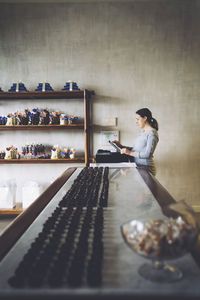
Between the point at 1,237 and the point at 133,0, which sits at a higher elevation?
the point at 133,0

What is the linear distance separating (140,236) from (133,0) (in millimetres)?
4069

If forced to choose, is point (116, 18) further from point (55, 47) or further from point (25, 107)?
point (25, 107)

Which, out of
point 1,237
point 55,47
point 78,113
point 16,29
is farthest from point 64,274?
point 16,29

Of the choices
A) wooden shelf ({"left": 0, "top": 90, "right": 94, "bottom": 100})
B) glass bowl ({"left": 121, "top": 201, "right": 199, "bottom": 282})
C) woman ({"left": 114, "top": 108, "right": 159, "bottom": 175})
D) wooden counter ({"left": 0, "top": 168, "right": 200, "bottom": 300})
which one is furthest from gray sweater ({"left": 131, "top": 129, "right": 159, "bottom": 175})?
glass bowl ({"left": 121, "top": 201, "right": 199, "bottom": 282})

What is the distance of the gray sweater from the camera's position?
9.81ft

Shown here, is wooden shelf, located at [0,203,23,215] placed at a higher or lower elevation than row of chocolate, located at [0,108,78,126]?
lower

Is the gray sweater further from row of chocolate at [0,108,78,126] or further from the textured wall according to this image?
row of chocolate at [0,108,78,126]

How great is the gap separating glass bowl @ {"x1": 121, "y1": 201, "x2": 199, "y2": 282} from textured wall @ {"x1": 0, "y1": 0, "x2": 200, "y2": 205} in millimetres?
3393

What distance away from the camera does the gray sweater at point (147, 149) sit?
2990 mm

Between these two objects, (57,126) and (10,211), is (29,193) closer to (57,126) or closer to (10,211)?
(10,211)

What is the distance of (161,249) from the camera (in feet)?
2.46

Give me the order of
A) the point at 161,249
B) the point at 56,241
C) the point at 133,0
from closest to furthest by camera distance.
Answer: the point at 161,249 < the point at 56,241 < the point at 133,0

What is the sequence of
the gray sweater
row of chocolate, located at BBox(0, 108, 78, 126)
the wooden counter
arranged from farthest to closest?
row of chocolate, located at BBox(0, 108, 78, 126)
the gray sweater
the wooden counter

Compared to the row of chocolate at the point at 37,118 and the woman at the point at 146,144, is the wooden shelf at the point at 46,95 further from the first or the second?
the woman at the point at 146,144
